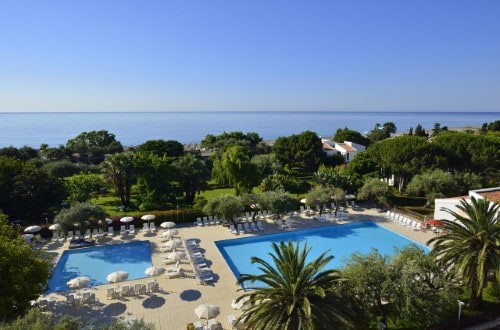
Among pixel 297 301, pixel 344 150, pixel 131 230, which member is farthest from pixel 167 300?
pixel 344 150

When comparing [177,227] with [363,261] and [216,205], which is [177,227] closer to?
[216,205]

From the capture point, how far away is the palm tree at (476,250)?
1216 centimetres

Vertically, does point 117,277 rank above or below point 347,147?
below

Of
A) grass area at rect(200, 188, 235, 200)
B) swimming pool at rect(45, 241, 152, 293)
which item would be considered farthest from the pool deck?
grass area at rect(200, 188, 235, 200)

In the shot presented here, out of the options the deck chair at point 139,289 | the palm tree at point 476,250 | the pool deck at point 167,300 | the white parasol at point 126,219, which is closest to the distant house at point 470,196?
the palm tree at point 476,250

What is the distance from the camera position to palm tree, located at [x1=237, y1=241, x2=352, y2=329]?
9.61 m

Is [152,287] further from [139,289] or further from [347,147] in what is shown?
[347,147]

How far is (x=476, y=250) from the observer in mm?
12531

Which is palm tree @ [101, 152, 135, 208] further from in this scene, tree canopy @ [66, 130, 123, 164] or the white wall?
tree canopy @ [66, 130, 123, 164]

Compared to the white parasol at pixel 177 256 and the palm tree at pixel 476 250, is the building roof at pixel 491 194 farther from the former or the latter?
the white parasol at pixel 177 256

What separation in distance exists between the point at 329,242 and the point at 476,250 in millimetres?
11551

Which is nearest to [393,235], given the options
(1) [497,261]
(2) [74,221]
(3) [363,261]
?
(1) [497,261]

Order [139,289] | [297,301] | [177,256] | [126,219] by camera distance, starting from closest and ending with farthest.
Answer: [297,301], [139,289], [177,256], [126,219]

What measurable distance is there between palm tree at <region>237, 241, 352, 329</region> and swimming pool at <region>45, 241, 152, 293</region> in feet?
32.8
